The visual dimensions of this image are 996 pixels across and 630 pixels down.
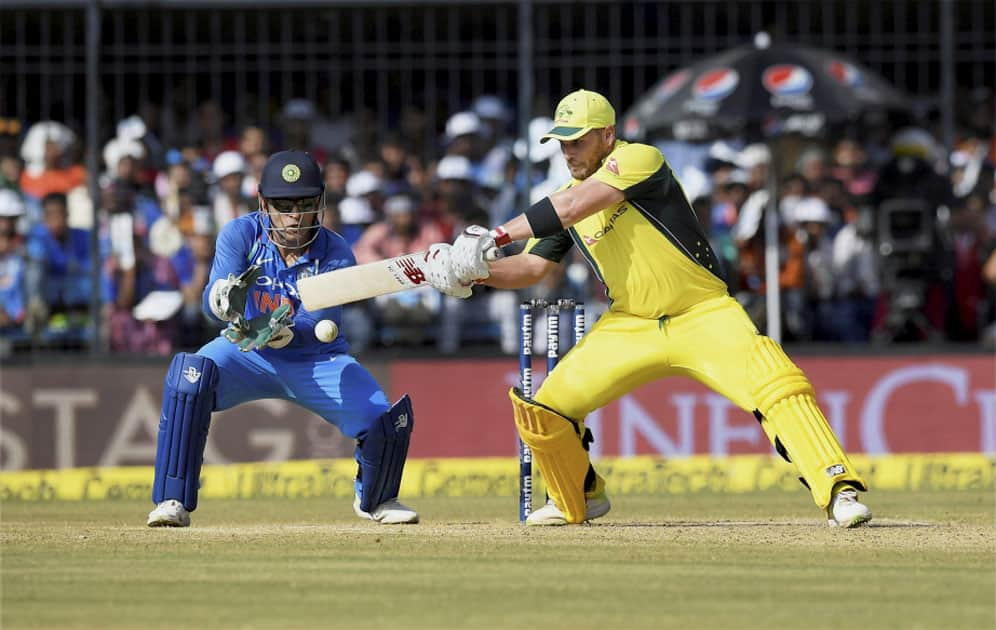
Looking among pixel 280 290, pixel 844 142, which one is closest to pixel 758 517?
pixel 280 290

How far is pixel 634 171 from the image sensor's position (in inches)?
336

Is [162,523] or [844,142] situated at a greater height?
[844,142]

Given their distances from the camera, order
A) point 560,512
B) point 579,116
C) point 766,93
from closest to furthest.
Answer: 1. point 579,116
2. point 560,512
3. point 766,93

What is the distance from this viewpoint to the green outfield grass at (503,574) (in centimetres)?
617

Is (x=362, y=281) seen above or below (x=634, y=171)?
below

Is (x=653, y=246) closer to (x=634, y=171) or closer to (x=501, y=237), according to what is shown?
(x=634, y=171)

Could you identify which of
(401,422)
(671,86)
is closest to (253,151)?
(671,86)

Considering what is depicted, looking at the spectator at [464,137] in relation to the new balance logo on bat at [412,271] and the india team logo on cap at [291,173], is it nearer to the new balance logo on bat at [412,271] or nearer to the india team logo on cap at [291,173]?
the india team logo on cap at [291,173]

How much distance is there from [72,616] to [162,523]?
2.75 m

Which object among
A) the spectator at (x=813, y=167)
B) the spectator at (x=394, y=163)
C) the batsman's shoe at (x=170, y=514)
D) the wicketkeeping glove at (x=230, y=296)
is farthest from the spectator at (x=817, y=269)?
the batsman's shoe at (x=170, y=514)

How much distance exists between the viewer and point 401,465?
9.21 meters

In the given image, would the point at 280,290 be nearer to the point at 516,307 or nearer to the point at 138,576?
the point at 138,576

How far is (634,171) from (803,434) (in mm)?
1395

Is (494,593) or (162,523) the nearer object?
(494,593)
